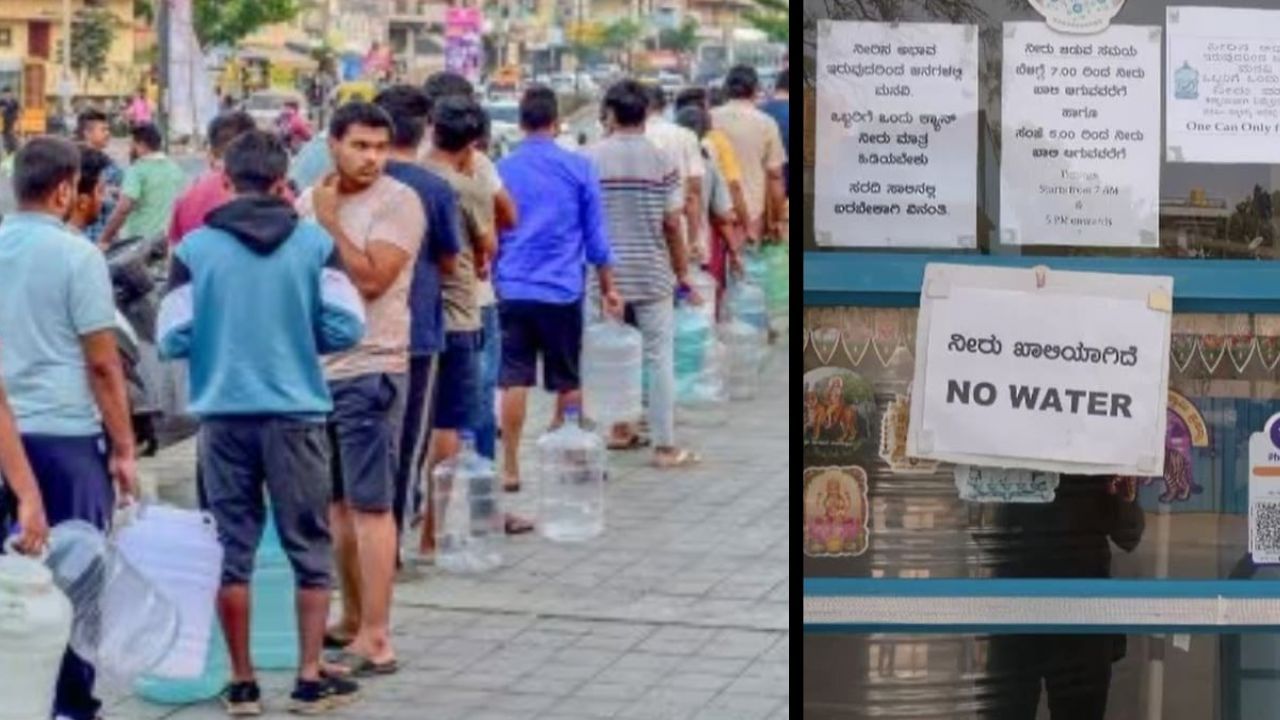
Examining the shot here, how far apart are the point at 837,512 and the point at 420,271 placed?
4.55 m

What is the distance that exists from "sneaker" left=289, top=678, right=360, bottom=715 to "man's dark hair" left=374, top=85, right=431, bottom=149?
201 centimetres

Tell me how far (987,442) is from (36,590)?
135 inches

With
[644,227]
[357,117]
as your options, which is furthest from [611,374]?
[357,117]

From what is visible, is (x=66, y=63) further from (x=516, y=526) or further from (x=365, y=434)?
(x=365, y=434)

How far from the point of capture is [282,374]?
696 centimetres

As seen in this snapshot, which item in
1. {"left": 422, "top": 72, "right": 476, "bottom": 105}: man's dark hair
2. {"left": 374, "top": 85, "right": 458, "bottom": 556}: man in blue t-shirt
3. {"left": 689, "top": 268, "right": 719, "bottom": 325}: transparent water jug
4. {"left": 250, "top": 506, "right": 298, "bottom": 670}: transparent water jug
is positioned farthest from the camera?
{"left": 689, "top": 268, "right": 719, "bottom": 325}: transparent water jug

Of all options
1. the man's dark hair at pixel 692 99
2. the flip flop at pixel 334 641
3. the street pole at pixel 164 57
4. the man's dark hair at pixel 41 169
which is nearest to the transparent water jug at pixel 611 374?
the flip flop at pixel 334 641

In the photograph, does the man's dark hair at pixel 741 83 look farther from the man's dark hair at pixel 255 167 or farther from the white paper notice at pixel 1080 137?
the white paper notice at pixel 1080 137

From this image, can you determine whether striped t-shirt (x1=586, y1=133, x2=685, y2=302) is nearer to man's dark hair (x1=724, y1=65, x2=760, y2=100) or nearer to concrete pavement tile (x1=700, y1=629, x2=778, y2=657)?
concrete pavement tile (x1=700, y1=629, x2=778, y2=657)

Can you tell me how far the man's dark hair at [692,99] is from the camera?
17272 millimetres

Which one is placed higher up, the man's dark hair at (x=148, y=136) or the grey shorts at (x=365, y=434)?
the man's dark hair at (x=148, y=136)

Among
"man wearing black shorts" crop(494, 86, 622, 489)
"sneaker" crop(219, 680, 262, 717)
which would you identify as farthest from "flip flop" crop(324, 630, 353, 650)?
"man wearing black shorts" crop(494, 86, 622, 489)

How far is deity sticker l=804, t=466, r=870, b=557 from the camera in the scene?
390cm

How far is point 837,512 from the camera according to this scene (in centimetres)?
391
